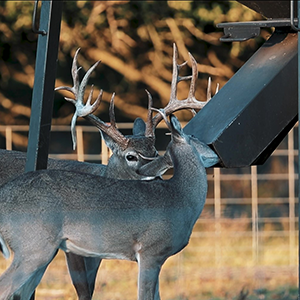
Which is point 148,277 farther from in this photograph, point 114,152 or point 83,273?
point 114,152

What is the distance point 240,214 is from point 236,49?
6.83ft

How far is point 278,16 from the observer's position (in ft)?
14.4

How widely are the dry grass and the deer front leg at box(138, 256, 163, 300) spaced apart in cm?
125

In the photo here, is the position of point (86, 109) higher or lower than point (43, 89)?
higher

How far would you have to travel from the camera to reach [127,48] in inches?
412

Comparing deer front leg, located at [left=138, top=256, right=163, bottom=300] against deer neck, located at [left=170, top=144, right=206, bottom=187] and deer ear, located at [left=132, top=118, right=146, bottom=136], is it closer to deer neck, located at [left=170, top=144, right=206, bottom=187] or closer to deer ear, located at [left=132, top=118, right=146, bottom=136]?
deer neck, located at [left=170, top=144, right=206, bottom=187]

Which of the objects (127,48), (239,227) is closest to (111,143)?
(239,227)

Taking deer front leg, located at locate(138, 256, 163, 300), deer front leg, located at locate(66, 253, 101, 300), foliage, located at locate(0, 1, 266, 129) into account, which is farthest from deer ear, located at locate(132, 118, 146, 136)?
foliage, located at locate(0, 1, 266, 129)

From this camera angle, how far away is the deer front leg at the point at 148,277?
3.87 m

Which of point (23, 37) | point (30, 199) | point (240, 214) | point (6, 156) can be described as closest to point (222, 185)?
point (240, 214)

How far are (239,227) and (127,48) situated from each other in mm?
2897

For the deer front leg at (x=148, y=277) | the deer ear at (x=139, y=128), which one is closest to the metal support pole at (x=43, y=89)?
the deer front leg at (x=148, y=277)

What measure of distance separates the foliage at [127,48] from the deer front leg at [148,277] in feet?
20.5

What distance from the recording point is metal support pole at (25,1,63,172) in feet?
13.2
